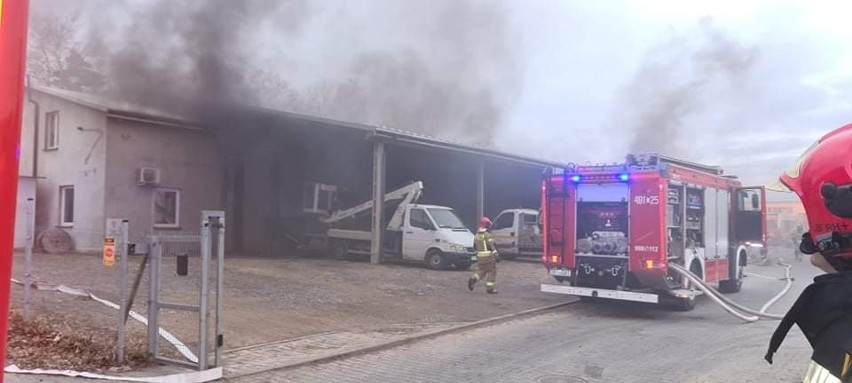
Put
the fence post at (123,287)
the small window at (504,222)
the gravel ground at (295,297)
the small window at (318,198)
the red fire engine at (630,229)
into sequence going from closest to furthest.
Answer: the fence post at (123,287) → the gravel ground at (295,297) → the red fire engine at (630,229) → the small window at (318,198) → the small window at (504,222)

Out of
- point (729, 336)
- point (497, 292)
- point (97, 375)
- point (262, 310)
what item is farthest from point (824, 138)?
point (497, 292)

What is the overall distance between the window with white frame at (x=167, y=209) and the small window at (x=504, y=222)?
375 inches

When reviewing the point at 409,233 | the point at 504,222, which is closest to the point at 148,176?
the point at 409,233

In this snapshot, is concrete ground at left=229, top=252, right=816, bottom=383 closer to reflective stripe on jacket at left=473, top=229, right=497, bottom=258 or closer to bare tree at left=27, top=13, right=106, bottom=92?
reflective stripe on jacket at left=473, top=229, right=497, bottom=258

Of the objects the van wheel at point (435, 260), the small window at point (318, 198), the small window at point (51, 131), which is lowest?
Result: the van wheel at point (435, 260)

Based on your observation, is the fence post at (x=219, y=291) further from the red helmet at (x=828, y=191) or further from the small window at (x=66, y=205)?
the small window at (x=66, y=205)

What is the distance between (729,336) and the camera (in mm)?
8477

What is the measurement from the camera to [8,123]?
1.48 meters

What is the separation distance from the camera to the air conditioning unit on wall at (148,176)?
16609 mm

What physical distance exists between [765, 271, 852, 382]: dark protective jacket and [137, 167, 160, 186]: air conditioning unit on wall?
55.6 feet

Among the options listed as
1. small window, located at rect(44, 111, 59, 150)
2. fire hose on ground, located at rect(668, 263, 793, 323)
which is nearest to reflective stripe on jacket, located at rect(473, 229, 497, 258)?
fire hose on ground, located at rect(668, 263, 793, 323)

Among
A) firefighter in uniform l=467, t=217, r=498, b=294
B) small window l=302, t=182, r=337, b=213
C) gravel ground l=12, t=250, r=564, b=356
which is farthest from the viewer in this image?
small window l=302, t=182, r=337, b=213

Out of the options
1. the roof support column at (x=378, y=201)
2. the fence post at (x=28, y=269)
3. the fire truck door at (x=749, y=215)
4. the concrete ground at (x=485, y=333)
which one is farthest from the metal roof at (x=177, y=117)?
the fence post at (x=28, y=269)

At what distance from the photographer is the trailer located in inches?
652
